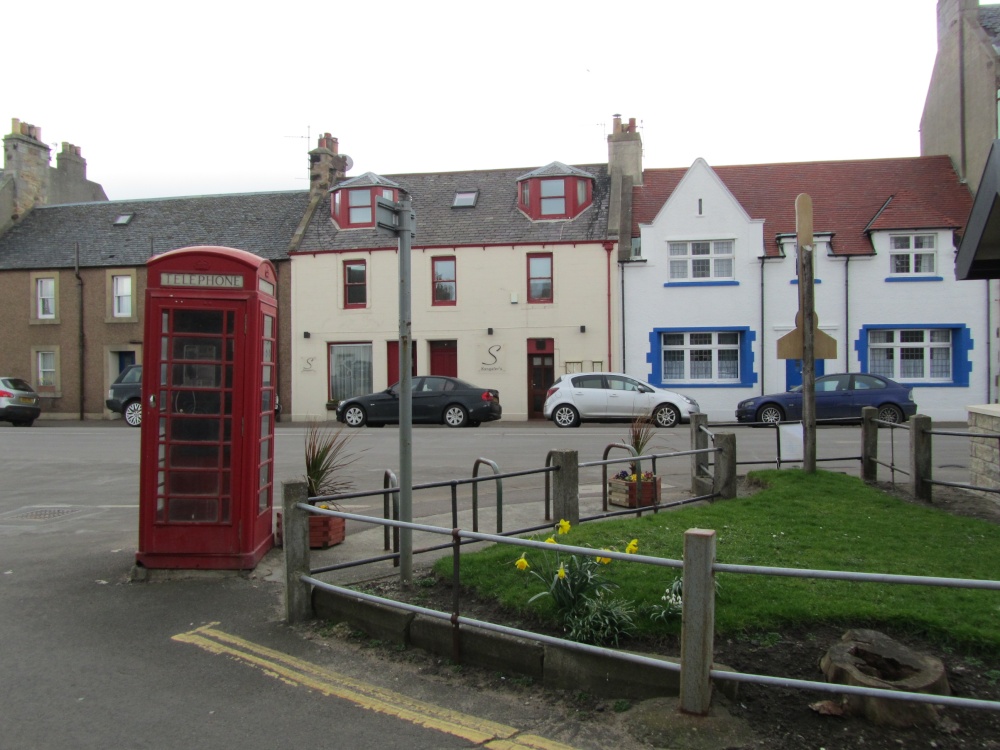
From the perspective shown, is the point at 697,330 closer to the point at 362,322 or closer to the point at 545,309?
the point at 545,309

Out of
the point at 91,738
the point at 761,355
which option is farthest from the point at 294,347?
the point at 91,738

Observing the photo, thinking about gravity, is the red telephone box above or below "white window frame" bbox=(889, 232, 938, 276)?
below

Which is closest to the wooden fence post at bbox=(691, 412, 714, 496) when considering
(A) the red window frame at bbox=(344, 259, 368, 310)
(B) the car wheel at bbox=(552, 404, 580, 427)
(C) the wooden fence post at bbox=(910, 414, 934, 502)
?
(C) the wooden fence post at bbox=(910, 414, 934, 502)

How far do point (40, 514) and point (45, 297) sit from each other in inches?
983

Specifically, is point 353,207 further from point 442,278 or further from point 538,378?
point 538,378

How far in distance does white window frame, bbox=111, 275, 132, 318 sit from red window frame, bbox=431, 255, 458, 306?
11848mm

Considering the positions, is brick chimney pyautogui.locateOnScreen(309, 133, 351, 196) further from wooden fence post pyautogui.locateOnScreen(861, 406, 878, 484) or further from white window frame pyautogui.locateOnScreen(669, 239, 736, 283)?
wooden fence post pyautogui.locateOnScreen(861, 406, 878, 484)

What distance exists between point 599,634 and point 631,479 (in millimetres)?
5044

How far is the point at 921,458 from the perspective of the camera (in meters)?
10.0

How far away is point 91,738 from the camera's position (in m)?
4.36

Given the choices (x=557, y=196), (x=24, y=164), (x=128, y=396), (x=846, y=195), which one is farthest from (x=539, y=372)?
(x=24, y=164)

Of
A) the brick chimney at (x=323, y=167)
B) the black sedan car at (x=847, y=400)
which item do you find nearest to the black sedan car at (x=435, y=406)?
the black sedan car at (x=847, y=400)

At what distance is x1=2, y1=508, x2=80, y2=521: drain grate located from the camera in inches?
405

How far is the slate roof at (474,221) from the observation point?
29.2 m
